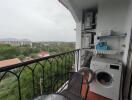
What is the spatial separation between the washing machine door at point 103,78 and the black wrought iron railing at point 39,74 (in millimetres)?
623

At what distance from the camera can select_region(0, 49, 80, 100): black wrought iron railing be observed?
798 mm

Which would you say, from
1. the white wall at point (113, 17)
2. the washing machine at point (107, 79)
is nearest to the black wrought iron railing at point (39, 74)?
the washing machine at point (107, 79)

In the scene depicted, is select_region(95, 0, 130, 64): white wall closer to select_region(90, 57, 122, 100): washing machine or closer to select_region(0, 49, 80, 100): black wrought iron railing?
select_region(90, 57, 122, 100): washing machine

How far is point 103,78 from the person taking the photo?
1.91m

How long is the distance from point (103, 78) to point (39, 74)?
147 centimetres

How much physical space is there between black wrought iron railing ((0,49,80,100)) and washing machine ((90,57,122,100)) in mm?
584

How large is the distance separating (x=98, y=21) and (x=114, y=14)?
1.34 ft

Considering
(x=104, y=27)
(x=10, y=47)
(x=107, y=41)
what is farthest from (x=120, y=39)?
(x=10, y=47)

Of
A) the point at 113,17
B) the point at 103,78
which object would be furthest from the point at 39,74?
the point at 113,17

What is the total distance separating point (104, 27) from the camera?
2.45 metres

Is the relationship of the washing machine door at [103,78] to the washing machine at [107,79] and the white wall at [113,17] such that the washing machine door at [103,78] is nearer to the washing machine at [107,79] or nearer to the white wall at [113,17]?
the washing machine at [107,79]

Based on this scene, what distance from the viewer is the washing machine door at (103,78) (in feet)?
5.78

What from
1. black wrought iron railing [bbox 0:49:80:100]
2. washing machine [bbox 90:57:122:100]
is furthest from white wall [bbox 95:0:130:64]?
black wrought iron railing [bbox 0:49:80:100]

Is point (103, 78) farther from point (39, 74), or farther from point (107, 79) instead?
point (39, 74)
